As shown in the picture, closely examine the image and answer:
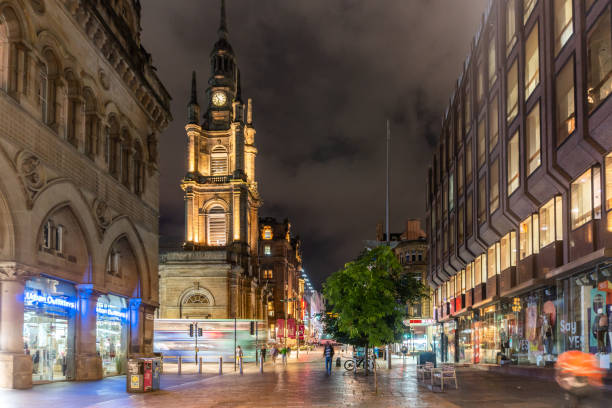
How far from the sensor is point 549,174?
94.0ft

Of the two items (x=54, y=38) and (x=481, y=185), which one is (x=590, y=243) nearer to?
(x=481, y=185)

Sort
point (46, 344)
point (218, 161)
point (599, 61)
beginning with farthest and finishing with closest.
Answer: point (218, 161)
point (46, 344)
point (599, 61)

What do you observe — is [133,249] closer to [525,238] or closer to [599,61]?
[525,238]

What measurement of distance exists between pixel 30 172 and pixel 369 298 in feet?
63.8

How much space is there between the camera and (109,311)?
32969 millimetres

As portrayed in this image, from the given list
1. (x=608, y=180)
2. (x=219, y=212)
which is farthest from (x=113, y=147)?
(x=219, y=212)

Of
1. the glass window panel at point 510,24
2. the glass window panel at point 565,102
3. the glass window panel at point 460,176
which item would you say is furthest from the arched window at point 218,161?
the glass window panel at point 565,102

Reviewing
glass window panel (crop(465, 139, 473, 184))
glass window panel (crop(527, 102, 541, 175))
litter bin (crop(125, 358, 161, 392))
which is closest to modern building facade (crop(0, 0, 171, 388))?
litter bin (crop(125, 358, 161, 392))

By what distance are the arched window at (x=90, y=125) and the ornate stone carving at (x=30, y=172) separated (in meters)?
5.84

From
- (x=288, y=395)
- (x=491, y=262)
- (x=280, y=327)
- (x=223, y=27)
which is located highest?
(x=223, y=27)

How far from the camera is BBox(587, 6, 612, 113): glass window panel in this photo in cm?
2294

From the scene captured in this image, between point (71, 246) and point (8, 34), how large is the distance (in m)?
9.05

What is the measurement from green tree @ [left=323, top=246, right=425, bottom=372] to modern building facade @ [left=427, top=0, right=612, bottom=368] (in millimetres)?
6348

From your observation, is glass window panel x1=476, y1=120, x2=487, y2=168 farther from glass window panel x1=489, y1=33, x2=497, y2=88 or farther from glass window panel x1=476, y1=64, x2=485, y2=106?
glass window panel x1=489, y1=33, x2=497, y2=88
